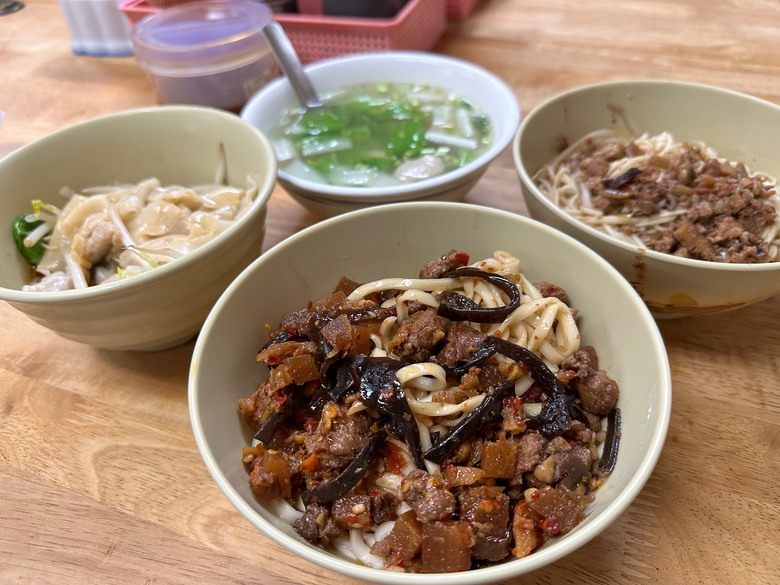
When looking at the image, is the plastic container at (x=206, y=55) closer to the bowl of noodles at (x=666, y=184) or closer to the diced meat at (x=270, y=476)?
the bowl of noodles at (x=666, y=184)

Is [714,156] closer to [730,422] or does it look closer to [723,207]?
[723,207]

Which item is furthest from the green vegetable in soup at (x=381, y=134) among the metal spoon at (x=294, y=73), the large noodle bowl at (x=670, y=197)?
the large noodle bowl at (x=670, y=197)

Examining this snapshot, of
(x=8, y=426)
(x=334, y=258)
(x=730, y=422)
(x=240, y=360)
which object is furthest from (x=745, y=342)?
(x=8, y=426)

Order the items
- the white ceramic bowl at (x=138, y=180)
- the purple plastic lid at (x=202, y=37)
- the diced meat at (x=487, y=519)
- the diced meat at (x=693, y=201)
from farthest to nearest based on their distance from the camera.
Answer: the purple plastic lid at (x=202, y=37) → the diced meat at (x=693, y=201) → the white ceramic bowl at (x=138, y=180) → the diced meat at (x=487, y=519)

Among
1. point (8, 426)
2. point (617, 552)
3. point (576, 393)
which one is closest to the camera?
point (617, 552)

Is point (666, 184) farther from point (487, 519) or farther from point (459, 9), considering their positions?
point (459, 9)

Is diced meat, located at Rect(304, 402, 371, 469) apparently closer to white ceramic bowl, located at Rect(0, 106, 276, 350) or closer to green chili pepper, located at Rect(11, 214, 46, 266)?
white ceramic bowl, located at Rect(0, 106, 276, 350)

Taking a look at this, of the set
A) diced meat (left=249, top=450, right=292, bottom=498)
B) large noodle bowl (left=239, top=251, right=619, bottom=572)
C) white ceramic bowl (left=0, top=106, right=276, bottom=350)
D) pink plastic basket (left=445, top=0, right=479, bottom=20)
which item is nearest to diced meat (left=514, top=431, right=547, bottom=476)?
large noodle bowl (left=239, top=251, right=619, bottom=572)
